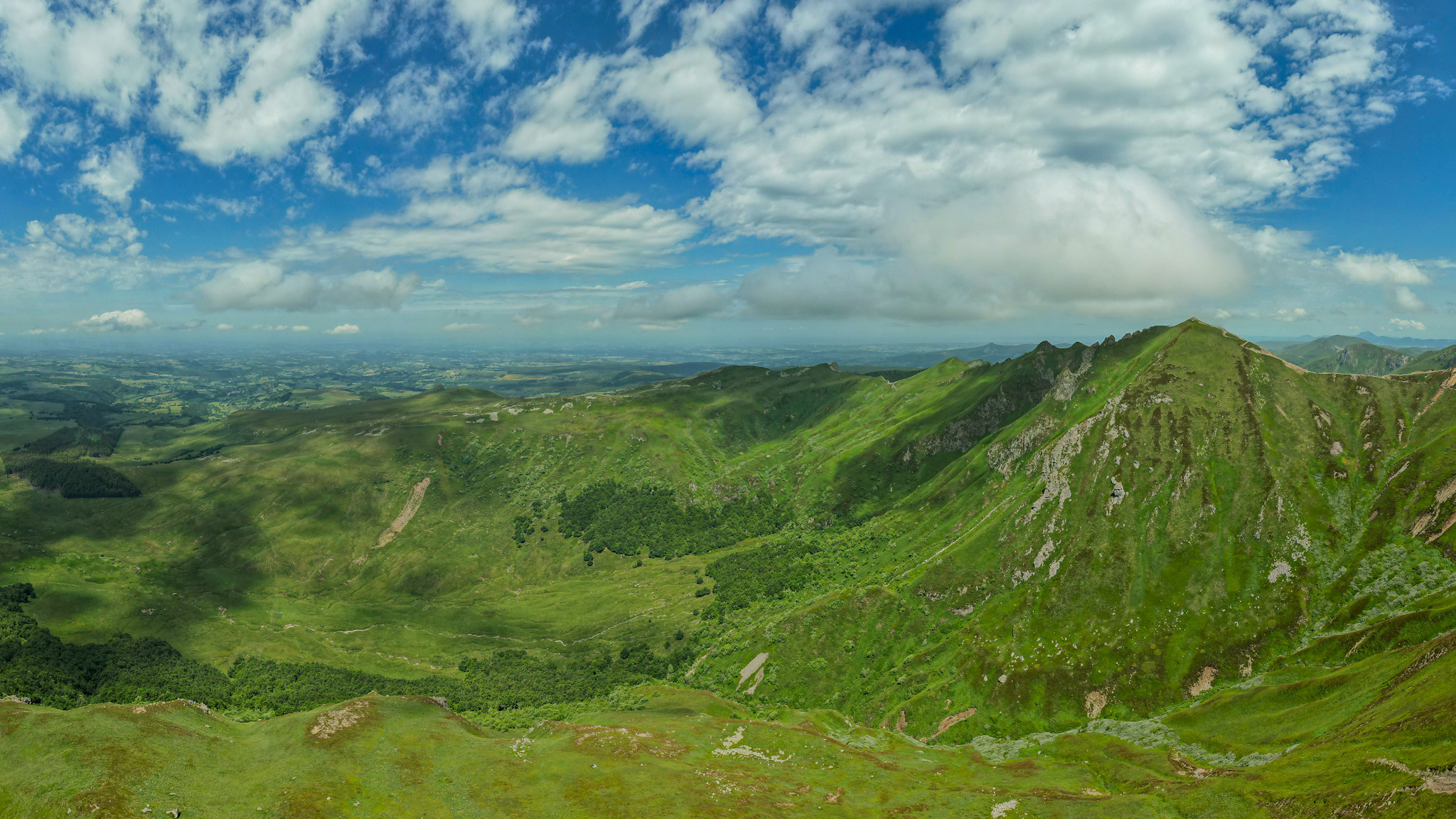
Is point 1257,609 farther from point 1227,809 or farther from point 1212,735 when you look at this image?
point 1227,809

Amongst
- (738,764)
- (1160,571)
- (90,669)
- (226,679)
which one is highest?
(1160,571)

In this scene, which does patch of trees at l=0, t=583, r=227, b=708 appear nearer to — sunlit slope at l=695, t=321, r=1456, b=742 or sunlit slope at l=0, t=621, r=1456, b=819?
sunlit slope at l=0, t=621, r=1456, b=819

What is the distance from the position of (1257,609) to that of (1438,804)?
108 m

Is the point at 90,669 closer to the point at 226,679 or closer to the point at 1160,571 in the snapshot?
the point at 226,679

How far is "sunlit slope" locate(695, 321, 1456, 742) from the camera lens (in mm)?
138750

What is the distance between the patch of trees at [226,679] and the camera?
146375 mm

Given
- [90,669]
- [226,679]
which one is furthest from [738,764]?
[90,669]

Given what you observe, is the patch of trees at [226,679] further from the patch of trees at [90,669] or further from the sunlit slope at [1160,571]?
Answer: the sunlit slope at [1160,571]

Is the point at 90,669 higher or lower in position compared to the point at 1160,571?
lower

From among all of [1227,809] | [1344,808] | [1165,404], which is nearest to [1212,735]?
[1227,809]

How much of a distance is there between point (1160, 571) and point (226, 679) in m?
271

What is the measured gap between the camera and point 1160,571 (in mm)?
158875

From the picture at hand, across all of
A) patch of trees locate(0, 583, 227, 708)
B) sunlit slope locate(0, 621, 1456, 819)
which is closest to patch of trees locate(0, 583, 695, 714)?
patch of trees locate(0, 583, 227, 708)

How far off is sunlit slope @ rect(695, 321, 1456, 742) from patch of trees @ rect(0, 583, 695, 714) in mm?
51015
